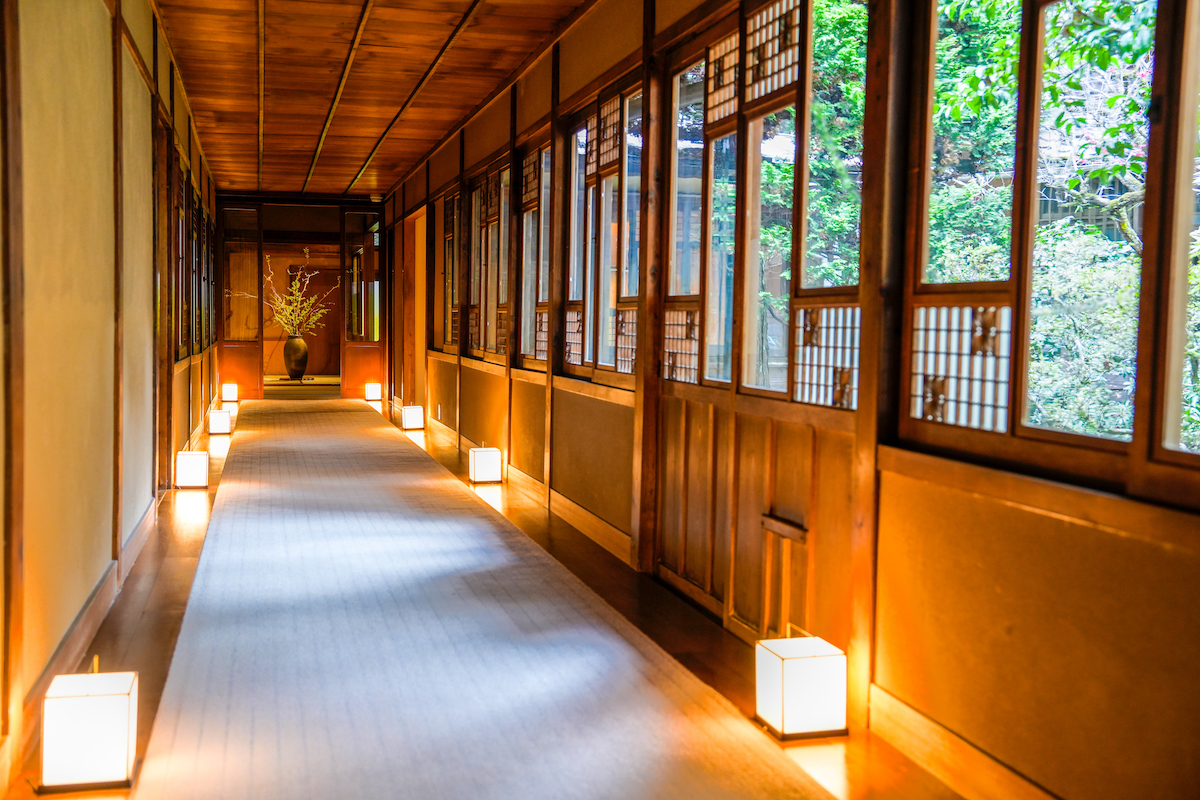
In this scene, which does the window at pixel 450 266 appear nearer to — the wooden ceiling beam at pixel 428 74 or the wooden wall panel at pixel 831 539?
the wooden ceiling beam at pixel 428 74

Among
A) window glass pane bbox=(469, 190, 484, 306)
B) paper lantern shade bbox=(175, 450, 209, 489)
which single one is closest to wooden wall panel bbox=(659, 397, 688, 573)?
paper lantern shade bbox=(175, 450, 209, 489)

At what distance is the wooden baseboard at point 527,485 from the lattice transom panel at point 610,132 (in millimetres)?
2185

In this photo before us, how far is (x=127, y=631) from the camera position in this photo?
3863 mm

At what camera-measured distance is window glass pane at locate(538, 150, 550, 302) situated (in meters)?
6.67

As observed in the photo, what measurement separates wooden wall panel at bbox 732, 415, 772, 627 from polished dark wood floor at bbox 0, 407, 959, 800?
142 mm

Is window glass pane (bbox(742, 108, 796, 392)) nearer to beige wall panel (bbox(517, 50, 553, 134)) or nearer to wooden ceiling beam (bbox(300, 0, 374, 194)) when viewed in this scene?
wooden ceiling beam (bbox(300, 0, 374, 194))

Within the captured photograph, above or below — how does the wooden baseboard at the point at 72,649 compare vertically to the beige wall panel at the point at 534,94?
below

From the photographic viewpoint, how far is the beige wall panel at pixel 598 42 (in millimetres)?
4953

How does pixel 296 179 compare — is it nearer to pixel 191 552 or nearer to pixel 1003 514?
pixel 191 552

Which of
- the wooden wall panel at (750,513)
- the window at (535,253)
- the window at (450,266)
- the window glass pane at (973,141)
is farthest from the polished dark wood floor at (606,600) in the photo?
the window at (450,266)

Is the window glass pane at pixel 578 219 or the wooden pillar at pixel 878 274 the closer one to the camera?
the wooden pillar at pixel 878 274

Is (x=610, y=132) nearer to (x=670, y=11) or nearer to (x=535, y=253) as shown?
(x=670, y=11)

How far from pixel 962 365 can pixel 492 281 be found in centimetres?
600

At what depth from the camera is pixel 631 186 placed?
5152 mm
